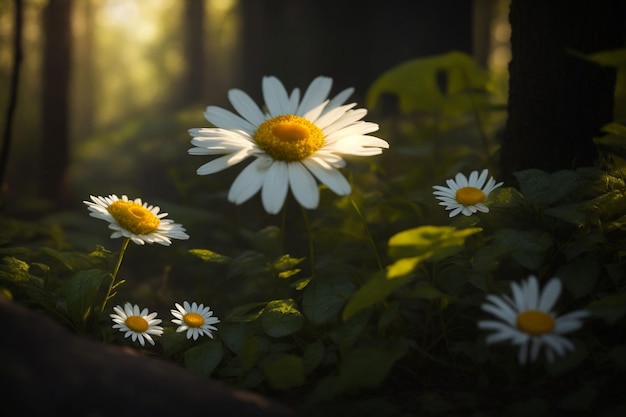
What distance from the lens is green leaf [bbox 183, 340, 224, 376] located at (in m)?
1.79

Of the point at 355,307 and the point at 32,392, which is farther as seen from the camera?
the point at 355,307

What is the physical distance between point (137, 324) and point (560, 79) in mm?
1756

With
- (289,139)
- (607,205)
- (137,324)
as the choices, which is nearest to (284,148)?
(289,139)

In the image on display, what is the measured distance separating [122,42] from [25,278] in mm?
38272

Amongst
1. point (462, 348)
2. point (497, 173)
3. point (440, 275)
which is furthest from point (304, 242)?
point (462, 348)

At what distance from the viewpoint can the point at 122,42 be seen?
3716cm

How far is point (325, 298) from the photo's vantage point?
1941mm

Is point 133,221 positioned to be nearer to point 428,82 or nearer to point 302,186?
point 302,186

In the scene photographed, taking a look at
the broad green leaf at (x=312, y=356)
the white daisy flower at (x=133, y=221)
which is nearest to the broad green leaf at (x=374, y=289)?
the broad green leaf at (x=312, y=356)

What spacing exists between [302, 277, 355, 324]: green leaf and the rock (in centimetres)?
45

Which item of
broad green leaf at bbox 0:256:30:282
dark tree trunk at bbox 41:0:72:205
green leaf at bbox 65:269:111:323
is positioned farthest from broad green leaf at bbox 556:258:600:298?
dark tree trunk at bbox 41:0:72:205

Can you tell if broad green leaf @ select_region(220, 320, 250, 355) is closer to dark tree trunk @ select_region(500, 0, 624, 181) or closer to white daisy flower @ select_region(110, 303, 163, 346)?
white daisy flower @ select_region(110, 303, 163, 346)

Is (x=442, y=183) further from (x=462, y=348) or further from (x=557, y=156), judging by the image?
(x=462, y=348)

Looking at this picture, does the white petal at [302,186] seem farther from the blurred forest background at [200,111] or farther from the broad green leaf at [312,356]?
the blurred forest background at [200,111]
